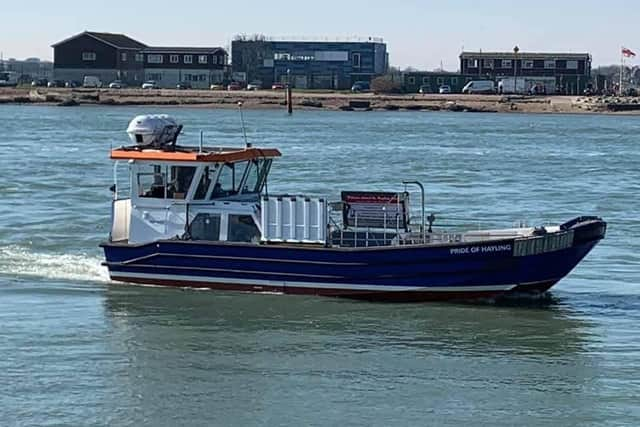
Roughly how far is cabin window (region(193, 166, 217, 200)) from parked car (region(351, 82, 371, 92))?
387 ft

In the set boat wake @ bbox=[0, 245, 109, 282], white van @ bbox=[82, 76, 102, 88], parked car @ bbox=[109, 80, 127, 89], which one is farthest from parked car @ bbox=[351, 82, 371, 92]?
boat wake @ bbox=[0, 245, 109, 282]

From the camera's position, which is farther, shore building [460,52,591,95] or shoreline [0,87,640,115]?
shore building [460,52,591,95]

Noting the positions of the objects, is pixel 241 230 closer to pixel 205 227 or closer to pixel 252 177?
pixel 205 227

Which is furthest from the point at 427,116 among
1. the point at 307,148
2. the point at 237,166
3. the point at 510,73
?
the point at 237,166

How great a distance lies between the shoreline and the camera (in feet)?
392

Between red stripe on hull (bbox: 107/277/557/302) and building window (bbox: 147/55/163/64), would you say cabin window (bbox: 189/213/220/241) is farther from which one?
building window (bbox: 147/55/163/64)

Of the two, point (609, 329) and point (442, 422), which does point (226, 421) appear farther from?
point (609, 329)

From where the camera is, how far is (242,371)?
1811cm

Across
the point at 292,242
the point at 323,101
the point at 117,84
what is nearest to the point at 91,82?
the point at 117,84

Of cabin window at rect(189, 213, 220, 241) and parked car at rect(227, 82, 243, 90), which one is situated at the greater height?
cabin window at rect(189, 213, 220, 241)

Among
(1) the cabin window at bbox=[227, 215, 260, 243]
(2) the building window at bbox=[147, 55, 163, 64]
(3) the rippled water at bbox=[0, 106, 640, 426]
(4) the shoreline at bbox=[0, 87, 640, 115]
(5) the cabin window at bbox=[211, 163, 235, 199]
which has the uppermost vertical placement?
(2) the building window at bbox=[147, 55, 163, 64]

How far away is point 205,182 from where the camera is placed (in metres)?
22.8

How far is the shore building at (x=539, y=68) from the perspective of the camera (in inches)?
5507

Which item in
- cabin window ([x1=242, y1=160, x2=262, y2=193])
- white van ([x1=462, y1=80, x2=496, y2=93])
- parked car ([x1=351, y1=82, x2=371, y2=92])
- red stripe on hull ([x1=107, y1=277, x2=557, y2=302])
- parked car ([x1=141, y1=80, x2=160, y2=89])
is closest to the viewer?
red stripe on hull ([x1=107, y1=277, x2=557, y2=302])
